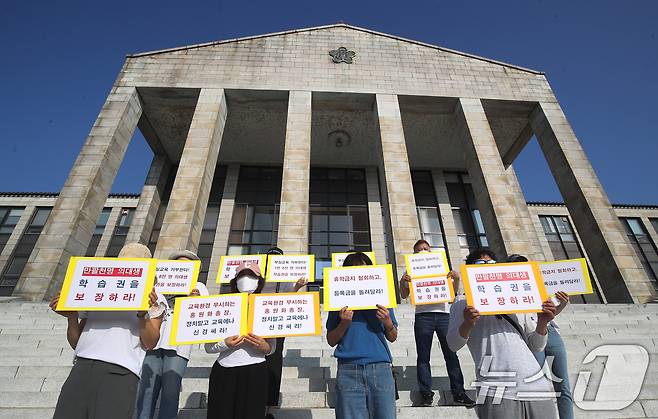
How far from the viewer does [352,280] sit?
Answer: 327 cm

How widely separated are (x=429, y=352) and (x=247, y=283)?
2.49 m

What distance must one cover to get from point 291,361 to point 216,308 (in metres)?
2.61

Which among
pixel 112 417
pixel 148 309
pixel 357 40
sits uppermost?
pixel 357 40

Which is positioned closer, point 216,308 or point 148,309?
point 148,309

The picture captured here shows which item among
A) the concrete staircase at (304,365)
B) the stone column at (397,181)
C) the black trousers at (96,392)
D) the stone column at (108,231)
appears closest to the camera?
the black trousers at (96,392)

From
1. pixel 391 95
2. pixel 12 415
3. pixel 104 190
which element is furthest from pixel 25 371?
pixel 391 95

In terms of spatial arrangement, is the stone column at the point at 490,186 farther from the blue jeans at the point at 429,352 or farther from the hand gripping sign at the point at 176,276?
the hand gripping sign at the point at 176,276

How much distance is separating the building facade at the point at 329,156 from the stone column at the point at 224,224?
83mm

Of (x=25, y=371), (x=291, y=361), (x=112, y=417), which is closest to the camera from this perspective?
(x=112, y=417)

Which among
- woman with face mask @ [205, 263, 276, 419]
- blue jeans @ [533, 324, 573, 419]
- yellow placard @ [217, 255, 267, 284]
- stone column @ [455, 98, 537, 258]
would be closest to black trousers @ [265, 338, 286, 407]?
woman with face mask @ [205, 263, 276, 419]

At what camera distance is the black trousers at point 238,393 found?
2.65 m

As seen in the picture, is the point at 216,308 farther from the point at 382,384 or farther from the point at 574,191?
the point at 574,191

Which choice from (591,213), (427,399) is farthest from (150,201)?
(591,213)

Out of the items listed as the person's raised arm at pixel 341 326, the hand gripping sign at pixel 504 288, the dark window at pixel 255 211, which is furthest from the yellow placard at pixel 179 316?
the dark window at pixel 255 211
